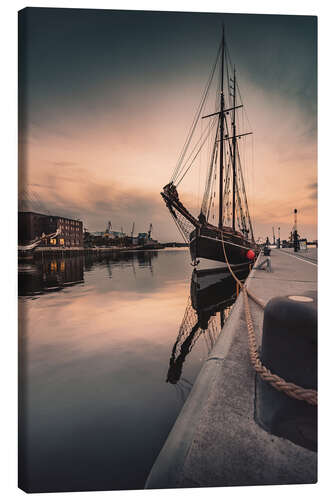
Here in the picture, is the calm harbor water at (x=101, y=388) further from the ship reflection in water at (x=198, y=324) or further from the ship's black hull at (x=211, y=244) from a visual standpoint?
the ship's black hull at (x=211, y=244)

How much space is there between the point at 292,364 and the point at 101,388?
2987mm

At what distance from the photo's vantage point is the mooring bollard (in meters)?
1.50

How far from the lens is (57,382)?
11.9ft

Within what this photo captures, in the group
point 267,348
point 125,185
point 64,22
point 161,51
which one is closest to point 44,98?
point 64,22

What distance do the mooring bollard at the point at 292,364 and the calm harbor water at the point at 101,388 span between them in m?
1.52

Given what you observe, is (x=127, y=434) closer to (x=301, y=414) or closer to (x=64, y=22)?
(x=301, y=414)

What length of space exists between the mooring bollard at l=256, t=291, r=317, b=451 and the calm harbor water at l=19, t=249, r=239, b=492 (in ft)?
4.97

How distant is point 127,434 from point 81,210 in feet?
12.5

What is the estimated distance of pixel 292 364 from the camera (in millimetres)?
1584

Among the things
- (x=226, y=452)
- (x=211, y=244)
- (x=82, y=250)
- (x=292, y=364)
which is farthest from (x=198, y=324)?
(x=82, y=250)

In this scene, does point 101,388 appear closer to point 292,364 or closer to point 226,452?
point 226,452

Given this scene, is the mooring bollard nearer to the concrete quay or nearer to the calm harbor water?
the concrete quay

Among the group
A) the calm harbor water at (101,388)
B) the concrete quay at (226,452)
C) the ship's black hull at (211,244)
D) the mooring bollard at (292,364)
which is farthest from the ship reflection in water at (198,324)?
the ship's black hull at (211,244)

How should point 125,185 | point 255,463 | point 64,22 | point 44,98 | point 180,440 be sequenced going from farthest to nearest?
point 125,185 → point 44,98 → point 64,22 → point 180,440 → point 255,463
